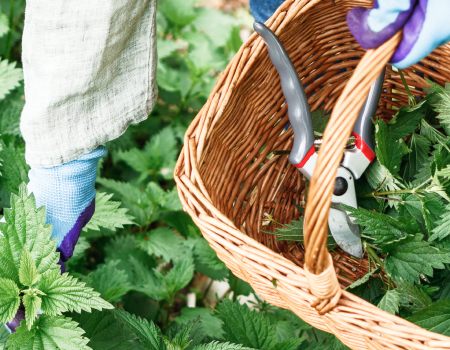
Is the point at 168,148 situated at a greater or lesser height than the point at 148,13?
lesser

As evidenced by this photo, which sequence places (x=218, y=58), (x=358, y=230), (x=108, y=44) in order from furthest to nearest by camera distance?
1. (x=218, y=58)
2. (x=358, y=230)
3. (x=108, y=44)

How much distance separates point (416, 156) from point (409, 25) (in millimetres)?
535

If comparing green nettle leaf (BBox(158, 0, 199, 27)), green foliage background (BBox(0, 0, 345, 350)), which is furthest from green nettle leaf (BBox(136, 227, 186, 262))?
green nettle leaf (BBox(158, 0, 199, 27))

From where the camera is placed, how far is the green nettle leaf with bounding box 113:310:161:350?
2.76 ft

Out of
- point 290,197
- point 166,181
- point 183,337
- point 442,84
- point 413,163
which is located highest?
point 442,84

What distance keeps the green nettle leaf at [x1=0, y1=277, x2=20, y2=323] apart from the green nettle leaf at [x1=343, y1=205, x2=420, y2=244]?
64cm

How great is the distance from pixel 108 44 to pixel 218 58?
1292 millimetres

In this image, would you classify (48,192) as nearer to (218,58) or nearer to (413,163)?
(413,163)

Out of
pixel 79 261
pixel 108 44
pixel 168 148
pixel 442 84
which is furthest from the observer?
pixel 168 148

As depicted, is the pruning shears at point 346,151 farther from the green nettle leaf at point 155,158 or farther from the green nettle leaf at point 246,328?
the green nettle leaf at point 155,158

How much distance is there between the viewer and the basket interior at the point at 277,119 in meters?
0.89

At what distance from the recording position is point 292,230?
2.89 ft

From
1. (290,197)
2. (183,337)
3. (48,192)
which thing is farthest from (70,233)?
(290,197)

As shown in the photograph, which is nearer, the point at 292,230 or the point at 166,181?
the point at 292,230
